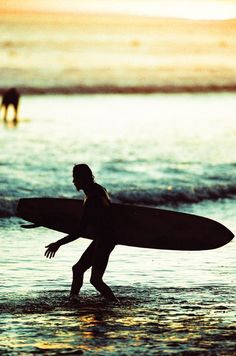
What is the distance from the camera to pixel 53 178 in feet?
76.0

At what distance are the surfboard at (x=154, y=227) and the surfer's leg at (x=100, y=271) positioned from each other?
104 cm

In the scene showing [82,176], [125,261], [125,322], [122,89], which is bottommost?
[125,322]

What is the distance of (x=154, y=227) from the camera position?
10328 millimetres

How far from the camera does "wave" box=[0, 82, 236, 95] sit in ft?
244

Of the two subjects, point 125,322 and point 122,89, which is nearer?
point 125,322

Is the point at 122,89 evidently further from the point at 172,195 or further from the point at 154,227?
the point at 154,227

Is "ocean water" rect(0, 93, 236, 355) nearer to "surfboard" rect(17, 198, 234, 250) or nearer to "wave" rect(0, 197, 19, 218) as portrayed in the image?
"wave" rect(0, 197, 19, 218)

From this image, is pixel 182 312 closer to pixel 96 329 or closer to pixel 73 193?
pixel 96 329

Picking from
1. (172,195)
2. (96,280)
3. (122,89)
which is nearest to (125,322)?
(96,280)

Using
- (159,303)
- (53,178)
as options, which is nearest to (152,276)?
(159,303)

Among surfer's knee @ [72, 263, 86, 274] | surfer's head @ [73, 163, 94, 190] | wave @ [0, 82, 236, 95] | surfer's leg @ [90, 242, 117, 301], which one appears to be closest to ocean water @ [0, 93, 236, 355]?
surfer's leg @ [90, 242, 117, 301]

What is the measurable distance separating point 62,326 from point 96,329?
256 millimetres

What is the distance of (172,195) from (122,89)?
199 ft

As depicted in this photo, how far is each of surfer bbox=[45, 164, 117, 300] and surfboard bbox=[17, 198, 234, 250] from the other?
1004mm
